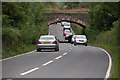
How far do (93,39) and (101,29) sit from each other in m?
5.03

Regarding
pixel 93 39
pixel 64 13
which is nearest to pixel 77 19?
pixel 64 13

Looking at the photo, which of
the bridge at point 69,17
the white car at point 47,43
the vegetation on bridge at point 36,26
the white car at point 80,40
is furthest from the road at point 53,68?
the bridge at point 69,17

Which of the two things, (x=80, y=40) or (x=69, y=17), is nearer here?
(x=80, y=40)

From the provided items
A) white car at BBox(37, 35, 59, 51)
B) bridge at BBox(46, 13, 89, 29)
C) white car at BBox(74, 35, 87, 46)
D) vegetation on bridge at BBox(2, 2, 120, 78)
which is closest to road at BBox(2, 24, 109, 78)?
vegetation on bridge at BBox(2, 2, 120, 78)

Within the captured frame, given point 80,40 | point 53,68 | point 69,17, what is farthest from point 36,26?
point 53,68

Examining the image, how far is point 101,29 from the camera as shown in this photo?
6669cm

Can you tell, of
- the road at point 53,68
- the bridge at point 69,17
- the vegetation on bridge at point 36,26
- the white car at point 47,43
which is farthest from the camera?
the bridge at point 69,17

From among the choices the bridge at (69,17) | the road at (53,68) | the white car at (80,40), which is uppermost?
the bridge at (69,17)

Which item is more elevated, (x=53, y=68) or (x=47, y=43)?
(x=47, y=43)

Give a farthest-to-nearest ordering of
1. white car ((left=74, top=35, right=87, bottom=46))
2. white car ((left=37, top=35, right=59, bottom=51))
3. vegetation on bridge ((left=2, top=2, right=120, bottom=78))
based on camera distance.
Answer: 1. white car ((left=74, top=35, right=87, bottom=46))
2. white car ((left=37, top=35, right=59, bottom=51))
3. vegetation on bridge ((left=2, top=2, right=120, bottom=78))

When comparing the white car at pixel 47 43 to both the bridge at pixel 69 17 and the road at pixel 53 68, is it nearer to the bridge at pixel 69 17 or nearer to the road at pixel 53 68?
the road at pixel 53 68

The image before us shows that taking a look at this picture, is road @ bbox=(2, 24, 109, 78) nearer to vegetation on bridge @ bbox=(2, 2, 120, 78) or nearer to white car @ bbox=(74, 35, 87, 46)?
vegetation on bridge @ bbox=(2, 2, 120, 78)

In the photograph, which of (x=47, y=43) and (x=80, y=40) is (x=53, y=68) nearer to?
(x=47, y=43)

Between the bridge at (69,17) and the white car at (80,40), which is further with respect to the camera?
the bridge at (69,17)
